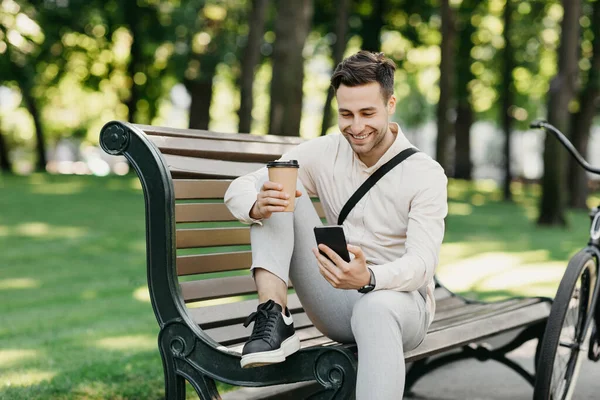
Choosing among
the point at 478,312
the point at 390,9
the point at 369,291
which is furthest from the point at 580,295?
the point at 390,9

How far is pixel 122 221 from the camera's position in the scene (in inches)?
564

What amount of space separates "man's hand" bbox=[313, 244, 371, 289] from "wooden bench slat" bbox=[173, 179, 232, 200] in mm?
871

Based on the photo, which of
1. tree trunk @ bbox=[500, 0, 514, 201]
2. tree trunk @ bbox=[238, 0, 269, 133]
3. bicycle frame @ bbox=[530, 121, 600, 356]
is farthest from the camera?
tree trunk @ bbox=[500, 0, 514, 201]

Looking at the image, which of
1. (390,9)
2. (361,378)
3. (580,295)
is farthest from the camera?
(390,9)

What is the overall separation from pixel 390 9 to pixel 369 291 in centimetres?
2338

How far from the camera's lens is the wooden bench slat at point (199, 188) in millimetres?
3615

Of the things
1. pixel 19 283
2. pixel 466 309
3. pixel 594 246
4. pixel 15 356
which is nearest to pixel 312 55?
pixel 19 283

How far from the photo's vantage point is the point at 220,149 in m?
4.04

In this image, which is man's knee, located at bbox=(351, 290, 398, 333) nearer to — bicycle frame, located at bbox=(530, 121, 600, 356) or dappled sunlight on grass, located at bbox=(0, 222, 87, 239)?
bicycle frame, located at bbox=(530, 121, 600, 356)

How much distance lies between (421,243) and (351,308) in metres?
0.39

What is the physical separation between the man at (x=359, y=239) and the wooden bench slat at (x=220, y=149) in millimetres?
407

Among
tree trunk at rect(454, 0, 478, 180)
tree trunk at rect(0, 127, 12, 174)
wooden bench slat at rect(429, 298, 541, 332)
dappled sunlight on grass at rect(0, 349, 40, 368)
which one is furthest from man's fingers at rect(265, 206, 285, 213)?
tree trunk at rect(0, 127, 12, 174)

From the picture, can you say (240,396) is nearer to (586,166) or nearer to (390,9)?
(586,166)

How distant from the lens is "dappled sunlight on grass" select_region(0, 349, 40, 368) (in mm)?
5104
